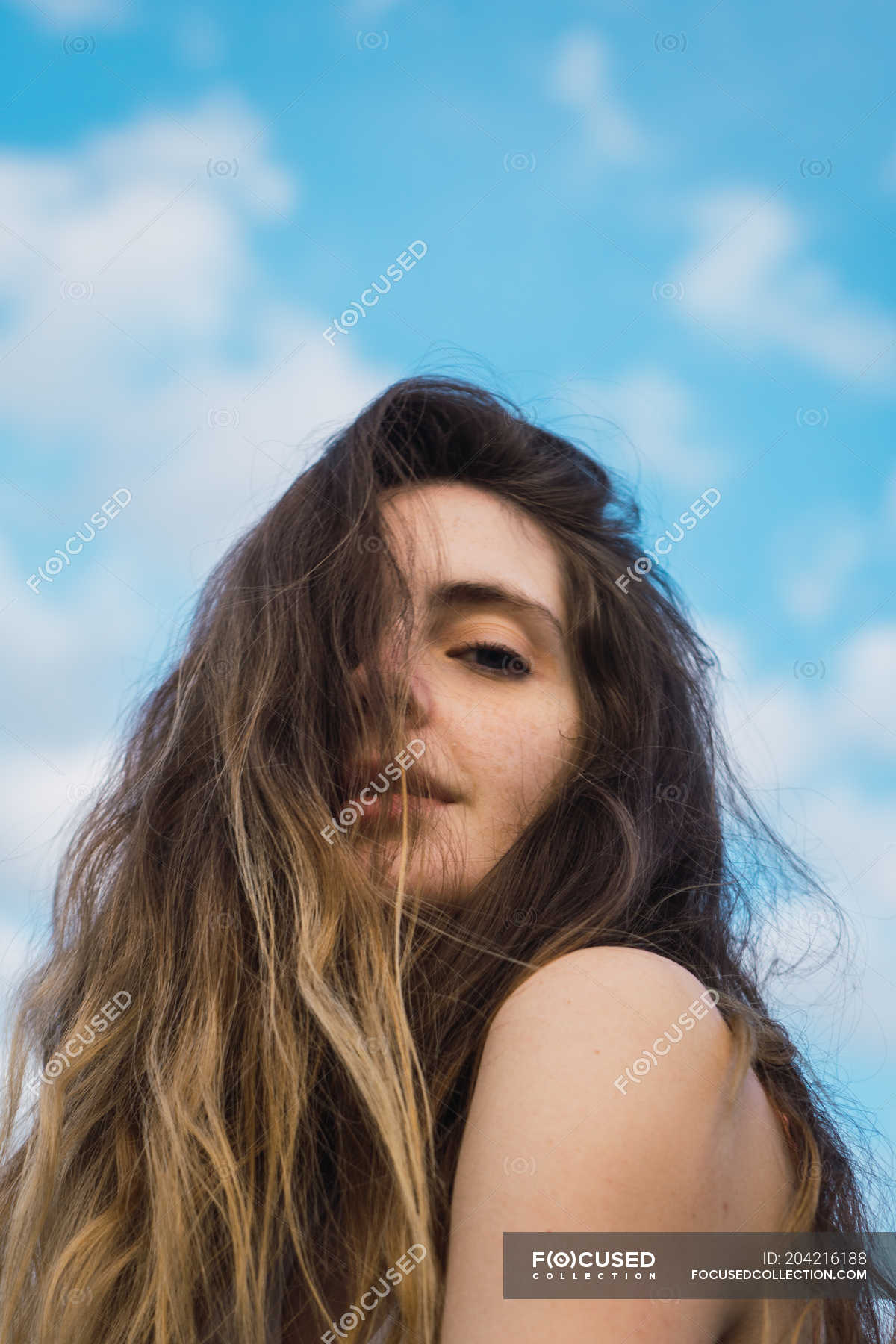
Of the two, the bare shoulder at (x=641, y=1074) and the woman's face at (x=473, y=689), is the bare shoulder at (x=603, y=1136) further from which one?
the woman's face at (x=473, y=689)

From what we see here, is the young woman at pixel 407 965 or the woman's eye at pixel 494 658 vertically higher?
the woman's eye at pixel 494 658

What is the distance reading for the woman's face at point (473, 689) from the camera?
2182mm

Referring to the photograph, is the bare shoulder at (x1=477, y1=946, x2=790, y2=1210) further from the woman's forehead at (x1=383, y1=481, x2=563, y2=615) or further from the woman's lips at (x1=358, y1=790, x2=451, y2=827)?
the woman's forehead at (x1=383, y1=481, x2=563, y2=615)

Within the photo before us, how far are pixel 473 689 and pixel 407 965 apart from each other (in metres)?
0.67

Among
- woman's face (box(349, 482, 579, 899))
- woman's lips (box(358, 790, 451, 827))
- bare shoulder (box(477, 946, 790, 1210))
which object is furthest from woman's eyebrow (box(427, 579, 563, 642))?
bare shoulder (box(477, 946, 790, 1210))

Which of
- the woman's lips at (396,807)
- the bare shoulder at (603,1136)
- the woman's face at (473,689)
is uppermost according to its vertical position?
the woman's face at (473,689)

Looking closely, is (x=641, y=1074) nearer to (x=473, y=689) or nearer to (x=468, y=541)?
(x=473, y=689)

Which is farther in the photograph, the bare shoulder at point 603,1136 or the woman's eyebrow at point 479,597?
the woman's eyebrow at point 479,597

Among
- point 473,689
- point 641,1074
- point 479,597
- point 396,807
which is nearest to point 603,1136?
point 641,1074

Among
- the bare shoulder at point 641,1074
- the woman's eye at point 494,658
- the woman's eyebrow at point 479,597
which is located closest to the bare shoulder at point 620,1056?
the bare shoulder at point 641,1074

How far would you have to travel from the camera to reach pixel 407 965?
6.20 ft

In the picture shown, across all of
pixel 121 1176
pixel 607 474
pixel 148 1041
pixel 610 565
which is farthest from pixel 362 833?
pixel 607 474

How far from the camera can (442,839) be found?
7.13ft

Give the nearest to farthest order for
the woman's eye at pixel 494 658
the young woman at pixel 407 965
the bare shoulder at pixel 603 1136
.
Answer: the bare shoulder at pixel 603 1136 < the young woman at pixel 407 965 < the woman's eye at pixel 494 658
